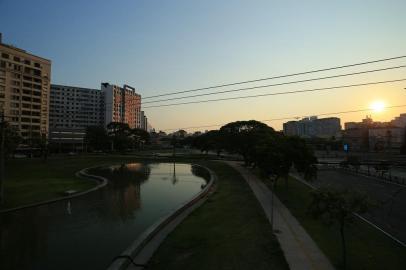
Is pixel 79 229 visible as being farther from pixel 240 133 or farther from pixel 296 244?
pixel 240 133

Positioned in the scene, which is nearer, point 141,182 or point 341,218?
point 341,218

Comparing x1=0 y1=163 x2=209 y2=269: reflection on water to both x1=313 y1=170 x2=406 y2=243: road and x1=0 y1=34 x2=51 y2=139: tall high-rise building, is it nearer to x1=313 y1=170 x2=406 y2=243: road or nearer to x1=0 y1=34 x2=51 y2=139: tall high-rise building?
x1=313 y1=170 x2=406 y2=243: road

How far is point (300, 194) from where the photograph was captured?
3206 cm

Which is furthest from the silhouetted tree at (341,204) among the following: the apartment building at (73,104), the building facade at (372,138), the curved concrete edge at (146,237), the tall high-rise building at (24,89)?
the building facade at (372,138)

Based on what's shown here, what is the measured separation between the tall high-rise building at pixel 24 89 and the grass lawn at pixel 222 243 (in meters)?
87.1

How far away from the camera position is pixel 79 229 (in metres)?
21.1

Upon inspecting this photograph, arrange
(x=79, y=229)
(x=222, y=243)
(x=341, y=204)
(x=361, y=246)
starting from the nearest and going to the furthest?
(x=341, y=204), (x=361, y=246), (x=222, y=243), (x=79, y=229)

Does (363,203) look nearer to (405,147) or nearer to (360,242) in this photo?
(360,242)

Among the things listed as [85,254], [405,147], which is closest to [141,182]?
[85,254]

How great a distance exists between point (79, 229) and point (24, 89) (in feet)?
319

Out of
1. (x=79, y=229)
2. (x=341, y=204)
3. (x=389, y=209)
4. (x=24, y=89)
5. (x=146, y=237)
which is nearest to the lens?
(x=341, y=204)

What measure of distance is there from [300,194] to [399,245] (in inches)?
617

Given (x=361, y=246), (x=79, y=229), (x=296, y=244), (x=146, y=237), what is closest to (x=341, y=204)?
(x=296, y=244)

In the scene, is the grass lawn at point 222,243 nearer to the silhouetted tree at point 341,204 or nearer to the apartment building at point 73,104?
the silhouetted tree at point 341,204
